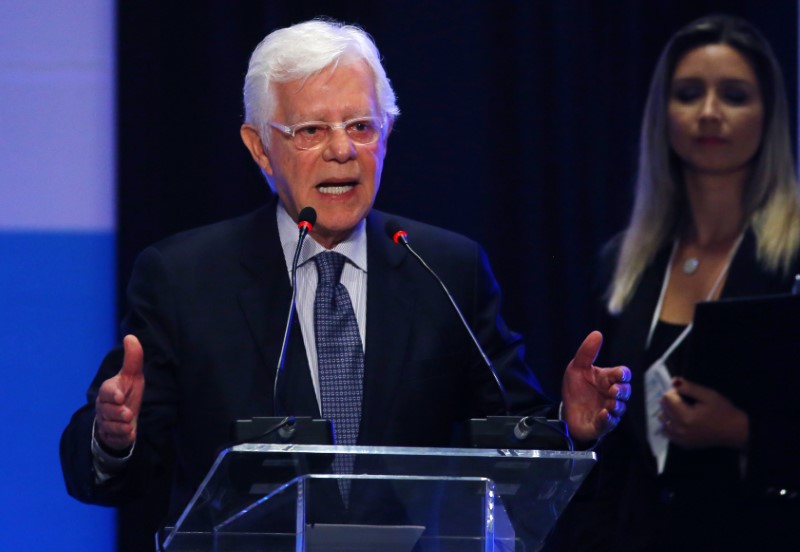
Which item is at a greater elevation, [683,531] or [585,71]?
[585,71]

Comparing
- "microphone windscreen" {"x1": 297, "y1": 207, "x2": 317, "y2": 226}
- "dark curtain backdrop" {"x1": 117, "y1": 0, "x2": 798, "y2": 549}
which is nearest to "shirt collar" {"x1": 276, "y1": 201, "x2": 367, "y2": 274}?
"microphone windscreen" {"x1": 297, "y1": 207, "x2": 317, "y2": 226}

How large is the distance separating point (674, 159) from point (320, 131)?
118 centimetres

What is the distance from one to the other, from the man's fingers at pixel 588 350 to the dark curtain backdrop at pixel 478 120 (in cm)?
133

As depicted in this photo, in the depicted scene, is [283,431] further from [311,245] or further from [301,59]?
[301,59]

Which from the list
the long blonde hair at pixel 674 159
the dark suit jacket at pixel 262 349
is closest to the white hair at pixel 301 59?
the dark suit jacket at pixel 262 349

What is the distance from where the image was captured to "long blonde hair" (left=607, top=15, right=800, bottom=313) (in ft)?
10.0

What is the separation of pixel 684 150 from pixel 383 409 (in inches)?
50.2

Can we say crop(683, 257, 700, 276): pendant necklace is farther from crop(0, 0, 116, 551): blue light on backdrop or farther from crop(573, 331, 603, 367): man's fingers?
crop(0, 0, 116, 551): blue light on backdrop

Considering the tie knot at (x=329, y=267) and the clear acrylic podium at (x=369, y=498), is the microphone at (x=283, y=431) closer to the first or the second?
the clear acrylic podium at (x=369, y=498)

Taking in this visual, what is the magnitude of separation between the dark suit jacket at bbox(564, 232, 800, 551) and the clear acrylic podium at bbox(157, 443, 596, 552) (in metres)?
1.09

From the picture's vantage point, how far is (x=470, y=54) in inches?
135

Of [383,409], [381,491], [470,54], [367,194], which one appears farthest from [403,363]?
[470,54]

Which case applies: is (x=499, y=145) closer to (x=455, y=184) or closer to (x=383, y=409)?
(x=455, y=184)

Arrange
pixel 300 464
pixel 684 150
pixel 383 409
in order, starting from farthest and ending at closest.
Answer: pixel 684 150
pixel 383 409
pixel 300 464
